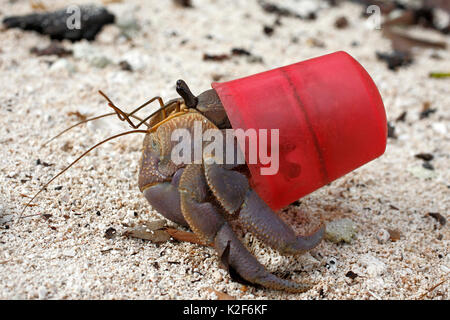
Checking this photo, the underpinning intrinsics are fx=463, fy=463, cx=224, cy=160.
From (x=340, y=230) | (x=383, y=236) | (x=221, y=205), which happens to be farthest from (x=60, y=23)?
(x=383, y=236)

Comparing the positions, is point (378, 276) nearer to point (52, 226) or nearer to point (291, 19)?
point (52, 226)

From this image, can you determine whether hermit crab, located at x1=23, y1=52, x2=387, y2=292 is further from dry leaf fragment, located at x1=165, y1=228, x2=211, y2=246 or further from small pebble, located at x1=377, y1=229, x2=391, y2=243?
small pebble, located at x1=377, y1=229, x2=391, y2=243

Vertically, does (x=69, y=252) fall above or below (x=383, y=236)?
above

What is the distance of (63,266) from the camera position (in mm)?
1529

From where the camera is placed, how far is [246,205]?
5.03 feet

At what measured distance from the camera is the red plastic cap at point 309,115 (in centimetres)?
159

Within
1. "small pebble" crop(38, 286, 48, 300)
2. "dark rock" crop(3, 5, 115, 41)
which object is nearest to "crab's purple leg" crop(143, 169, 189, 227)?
"small pebble" crop(38, 286, 48, 300)

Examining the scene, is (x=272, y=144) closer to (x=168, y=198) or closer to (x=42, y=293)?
(x=168, y=198)

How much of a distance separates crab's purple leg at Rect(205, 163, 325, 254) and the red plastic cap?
0.10 metres

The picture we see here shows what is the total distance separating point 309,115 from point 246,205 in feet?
1.24

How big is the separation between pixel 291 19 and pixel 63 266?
3296mm

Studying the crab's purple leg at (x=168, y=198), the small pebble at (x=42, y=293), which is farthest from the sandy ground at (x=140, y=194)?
the crab's purple leg at (x=168, y=198)

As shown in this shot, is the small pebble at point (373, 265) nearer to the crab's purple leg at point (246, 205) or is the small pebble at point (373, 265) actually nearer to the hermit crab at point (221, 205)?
the hermit crab at point (221, 205)

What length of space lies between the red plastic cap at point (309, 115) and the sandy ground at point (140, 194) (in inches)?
11.9
